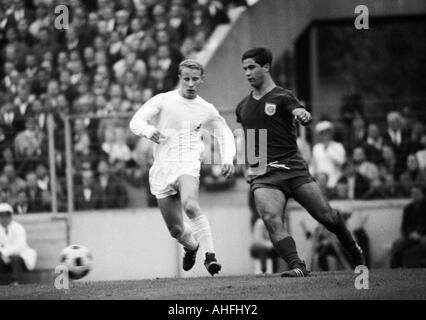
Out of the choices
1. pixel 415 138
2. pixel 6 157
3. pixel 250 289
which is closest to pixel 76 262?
pixel 6 157

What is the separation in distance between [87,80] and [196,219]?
22.6 ft

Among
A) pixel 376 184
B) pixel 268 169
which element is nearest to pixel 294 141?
pixel 268 169

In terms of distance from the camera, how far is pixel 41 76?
60.8 ft

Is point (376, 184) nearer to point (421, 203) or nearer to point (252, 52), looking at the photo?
point (421, 203)

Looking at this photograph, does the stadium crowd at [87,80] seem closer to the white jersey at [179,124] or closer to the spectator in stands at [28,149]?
the spectator in stands at [28,149]

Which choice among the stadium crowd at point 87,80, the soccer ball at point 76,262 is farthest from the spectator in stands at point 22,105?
the soccer ball at point 76,262

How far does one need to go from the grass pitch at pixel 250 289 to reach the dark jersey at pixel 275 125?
128 centimetres

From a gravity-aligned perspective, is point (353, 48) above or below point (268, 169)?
above

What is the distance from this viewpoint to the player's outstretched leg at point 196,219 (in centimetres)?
1169

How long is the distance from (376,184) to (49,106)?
5.47 metres

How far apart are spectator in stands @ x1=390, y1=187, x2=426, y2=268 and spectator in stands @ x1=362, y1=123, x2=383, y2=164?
2.63 ft

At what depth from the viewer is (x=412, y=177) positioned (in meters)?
17.1

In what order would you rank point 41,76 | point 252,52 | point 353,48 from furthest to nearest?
point 353,48 → point 41,76 → point 252,52
